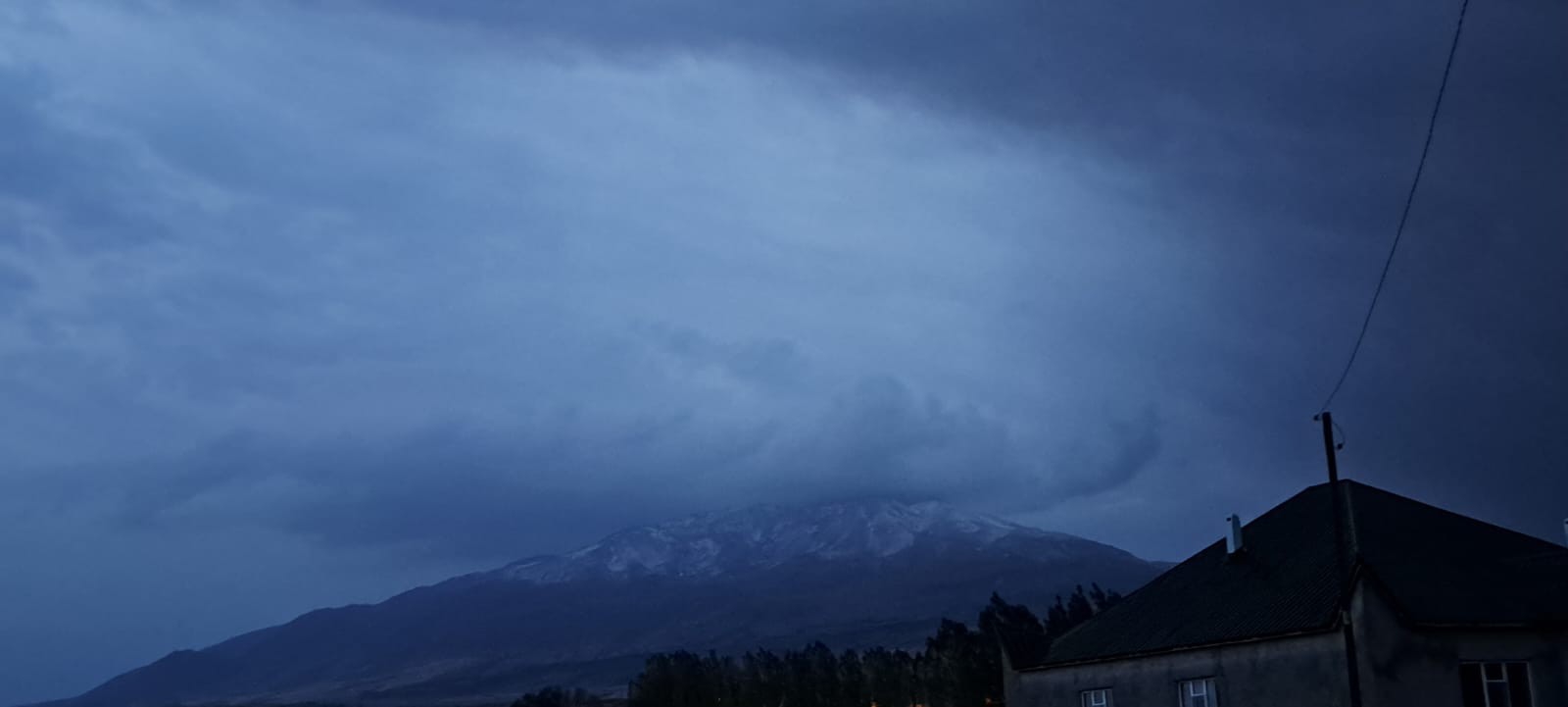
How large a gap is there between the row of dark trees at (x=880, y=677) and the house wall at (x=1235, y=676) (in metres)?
21.0

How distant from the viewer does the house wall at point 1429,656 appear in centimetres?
3066

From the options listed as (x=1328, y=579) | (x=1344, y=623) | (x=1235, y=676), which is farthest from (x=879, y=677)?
(x=1344, y=623)

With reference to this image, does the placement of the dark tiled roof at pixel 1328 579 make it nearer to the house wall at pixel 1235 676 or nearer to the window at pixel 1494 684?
the house wall at pixel 1235 676

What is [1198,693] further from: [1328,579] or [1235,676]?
[1328,579]

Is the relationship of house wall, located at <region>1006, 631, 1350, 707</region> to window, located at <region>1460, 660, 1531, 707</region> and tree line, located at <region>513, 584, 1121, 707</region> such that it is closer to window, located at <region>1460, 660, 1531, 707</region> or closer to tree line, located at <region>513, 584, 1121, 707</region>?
window, located at <region>1460, 660, 1531, 707</region>

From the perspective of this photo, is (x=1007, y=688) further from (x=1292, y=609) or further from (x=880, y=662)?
(x=880, y=662)

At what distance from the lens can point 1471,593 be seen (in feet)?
108

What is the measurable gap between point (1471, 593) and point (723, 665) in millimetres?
78414

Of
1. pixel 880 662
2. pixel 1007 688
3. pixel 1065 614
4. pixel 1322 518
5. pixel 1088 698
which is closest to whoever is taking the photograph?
pixel 1322 518

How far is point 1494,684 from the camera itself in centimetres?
3180

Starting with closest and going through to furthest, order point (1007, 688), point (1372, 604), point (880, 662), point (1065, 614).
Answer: point (1372, 604), point (1007, 688), point (1065, 614), point (880, 662)

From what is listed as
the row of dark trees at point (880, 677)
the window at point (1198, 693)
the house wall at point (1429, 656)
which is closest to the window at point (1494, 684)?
the house wall at point (1429, 656)

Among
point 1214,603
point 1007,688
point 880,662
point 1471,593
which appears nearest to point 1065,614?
point 880,662

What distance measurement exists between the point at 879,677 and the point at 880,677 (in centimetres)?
8
